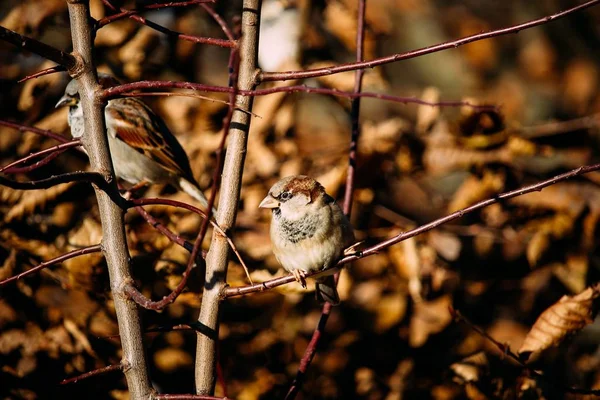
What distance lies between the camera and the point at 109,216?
1.62 m

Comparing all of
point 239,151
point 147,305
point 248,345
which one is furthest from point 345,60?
point 147,305

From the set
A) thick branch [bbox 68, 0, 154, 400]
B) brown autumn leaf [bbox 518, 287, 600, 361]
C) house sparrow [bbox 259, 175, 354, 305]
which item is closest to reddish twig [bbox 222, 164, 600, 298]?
thick branch [bbox 68, 0, 154, 400]

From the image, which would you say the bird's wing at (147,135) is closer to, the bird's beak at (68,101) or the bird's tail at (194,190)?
the bird's tail at (194,190)

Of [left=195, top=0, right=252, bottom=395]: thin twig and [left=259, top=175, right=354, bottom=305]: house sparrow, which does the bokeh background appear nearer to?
[left=259, top=175, right=354, bottom=305]: house sparrow

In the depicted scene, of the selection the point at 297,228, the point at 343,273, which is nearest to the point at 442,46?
the point at 297,228

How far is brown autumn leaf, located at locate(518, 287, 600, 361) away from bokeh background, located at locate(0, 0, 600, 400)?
0.11 metres

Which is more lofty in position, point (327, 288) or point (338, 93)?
point (338, 93)

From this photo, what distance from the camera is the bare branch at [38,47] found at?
4.39 ft

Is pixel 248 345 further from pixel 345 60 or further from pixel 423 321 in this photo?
pixel 345 60

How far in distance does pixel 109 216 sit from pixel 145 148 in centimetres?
166

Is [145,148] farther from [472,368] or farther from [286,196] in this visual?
[472,368]

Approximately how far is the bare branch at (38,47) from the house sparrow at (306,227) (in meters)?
1.04

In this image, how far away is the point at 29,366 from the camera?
8.61 feet

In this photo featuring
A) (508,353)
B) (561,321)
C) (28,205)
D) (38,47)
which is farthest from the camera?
(28,205)
